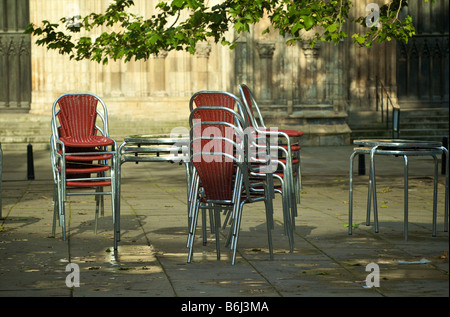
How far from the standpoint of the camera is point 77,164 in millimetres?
8773

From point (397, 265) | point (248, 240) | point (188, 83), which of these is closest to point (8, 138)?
point (188, 83)

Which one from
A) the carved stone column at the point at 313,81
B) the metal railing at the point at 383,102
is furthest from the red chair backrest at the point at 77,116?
the metal railing at the point at 383,102

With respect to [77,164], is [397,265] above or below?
below

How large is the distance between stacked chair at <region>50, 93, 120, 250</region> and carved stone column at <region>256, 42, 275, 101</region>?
14.2 metres

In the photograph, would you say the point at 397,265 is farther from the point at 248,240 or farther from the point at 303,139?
the point at 303,139

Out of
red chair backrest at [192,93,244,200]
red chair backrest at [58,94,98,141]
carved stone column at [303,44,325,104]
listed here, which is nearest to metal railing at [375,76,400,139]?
carved stone column at [303,44,325,104]

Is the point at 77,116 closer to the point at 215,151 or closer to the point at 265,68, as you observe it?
the point at 215,151

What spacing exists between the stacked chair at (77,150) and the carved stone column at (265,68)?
1418 cm

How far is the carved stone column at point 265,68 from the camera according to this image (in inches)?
899

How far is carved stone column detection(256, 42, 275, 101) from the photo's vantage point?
22828mm

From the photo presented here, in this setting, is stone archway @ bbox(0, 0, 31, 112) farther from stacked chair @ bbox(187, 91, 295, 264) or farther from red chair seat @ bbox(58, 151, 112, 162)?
stacked chair @ bbox(187, 91, 295, 264)

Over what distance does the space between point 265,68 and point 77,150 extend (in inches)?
578

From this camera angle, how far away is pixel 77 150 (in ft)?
28.5

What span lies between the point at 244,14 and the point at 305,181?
15.5 ft
